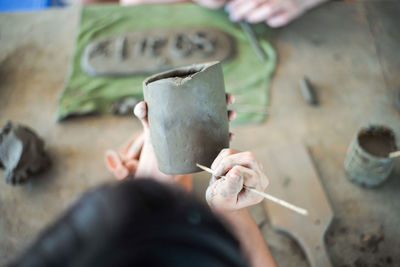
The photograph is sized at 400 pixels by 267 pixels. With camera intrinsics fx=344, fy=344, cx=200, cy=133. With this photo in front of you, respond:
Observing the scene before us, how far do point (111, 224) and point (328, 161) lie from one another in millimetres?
1451

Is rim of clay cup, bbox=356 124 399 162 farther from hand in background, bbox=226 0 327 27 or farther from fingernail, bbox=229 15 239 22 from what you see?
fingernail, bbox=229 15 239 22

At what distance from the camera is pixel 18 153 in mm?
1620

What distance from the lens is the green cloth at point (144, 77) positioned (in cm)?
203

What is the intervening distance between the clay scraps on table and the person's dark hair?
63.6 inches

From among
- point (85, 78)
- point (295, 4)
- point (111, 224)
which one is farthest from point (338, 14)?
point (111, 224)

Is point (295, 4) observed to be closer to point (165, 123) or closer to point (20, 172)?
point (165, 123)

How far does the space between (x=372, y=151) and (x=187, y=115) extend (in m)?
0.90

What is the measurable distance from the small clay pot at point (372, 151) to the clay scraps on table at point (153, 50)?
100 cm

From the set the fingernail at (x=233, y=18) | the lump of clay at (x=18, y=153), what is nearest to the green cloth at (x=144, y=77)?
the fingernail at (x=233, y=18)

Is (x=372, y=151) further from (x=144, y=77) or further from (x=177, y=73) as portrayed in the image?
(x=144, y=77)

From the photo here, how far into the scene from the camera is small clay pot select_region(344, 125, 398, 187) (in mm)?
1468

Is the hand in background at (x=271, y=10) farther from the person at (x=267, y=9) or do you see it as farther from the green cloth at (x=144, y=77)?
the green cloth at (x=144, y=77)

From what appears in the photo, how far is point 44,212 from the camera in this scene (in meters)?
1.63

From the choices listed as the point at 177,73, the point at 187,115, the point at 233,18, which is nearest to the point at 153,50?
the point at 233,18
